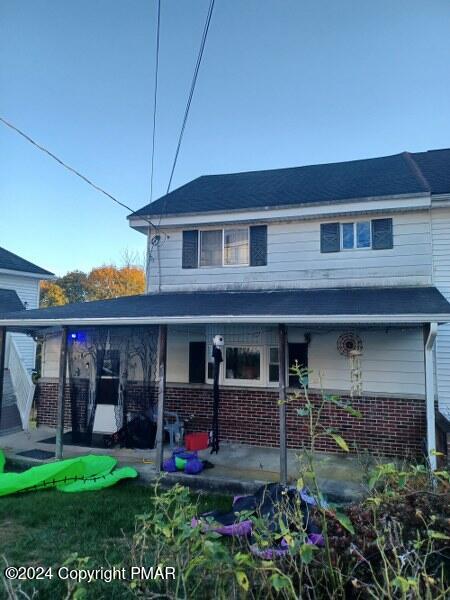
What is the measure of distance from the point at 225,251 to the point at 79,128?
8.97 metres

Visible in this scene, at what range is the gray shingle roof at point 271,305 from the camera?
6.15 metres

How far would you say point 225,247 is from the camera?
9.91 m

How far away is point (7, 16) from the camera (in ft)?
28.3

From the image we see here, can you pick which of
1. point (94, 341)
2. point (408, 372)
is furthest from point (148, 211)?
point (408, 372)

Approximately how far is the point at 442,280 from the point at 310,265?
2780 mm

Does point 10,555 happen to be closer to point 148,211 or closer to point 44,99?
point 148,211

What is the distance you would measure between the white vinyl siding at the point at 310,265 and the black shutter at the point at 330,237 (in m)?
0.10

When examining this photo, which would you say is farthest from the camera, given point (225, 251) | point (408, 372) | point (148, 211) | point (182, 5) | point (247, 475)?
point (148, 211)

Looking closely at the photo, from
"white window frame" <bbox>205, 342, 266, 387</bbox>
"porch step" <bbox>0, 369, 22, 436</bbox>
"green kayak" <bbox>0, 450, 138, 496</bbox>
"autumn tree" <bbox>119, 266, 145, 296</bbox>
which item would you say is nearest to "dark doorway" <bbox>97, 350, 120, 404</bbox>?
"green kayak" <bbox>0, 450, 138, 496</bbox>

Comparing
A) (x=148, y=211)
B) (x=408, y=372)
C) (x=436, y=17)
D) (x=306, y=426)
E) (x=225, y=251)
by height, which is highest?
(x=436, y=17)

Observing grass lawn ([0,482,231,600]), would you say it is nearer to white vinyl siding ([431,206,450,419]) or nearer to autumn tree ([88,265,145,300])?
white vinyl siding ([431,206,450,419])

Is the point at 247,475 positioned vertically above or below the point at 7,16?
below

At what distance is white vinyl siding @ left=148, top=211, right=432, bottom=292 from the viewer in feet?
27.6

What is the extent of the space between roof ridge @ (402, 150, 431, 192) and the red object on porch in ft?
23.3
